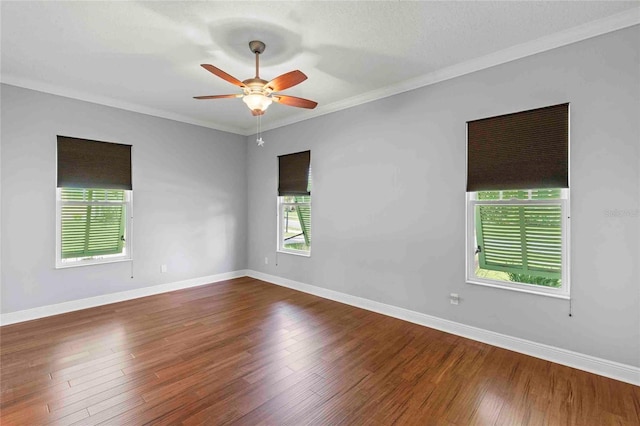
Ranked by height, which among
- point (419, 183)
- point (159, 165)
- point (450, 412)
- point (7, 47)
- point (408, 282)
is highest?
point (7, 47)

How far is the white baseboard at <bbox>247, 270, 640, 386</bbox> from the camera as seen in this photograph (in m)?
A: 2.42

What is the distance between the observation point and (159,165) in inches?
187

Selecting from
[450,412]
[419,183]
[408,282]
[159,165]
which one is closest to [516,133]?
[419,183]

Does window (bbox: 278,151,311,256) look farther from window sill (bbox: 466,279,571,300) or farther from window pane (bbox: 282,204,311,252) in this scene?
window sill (bbox: 466,279,571,300)

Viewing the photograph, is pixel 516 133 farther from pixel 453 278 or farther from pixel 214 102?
pixel 214 102

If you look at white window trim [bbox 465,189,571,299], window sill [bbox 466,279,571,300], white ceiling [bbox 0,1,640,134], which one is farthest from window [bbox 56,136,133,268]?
window sill [bbox 466,279,571,300]

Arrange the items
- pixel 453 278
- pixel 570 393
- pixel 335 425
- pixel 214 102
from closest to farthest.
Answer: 1. pixel 335 425
2. pixel 570 393
3. pixel 453 278
4. pixel 214 102

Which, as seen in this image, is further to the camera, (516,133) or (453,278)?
(453,278)

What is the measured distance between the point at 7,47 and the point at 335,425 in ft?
14.0

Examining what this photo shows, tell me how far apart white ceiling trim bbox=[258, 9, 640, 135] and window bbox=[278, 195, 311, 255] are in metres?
1.73

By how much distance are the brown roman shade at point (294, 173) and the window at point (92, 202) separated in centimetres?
230

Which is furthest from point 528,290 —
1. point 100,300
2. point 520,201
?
point 100,300

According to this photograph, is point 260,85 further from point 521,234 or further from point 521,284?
point 521,284

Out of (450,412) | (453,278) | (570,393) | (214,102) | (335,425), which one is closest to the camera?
(335,425)
